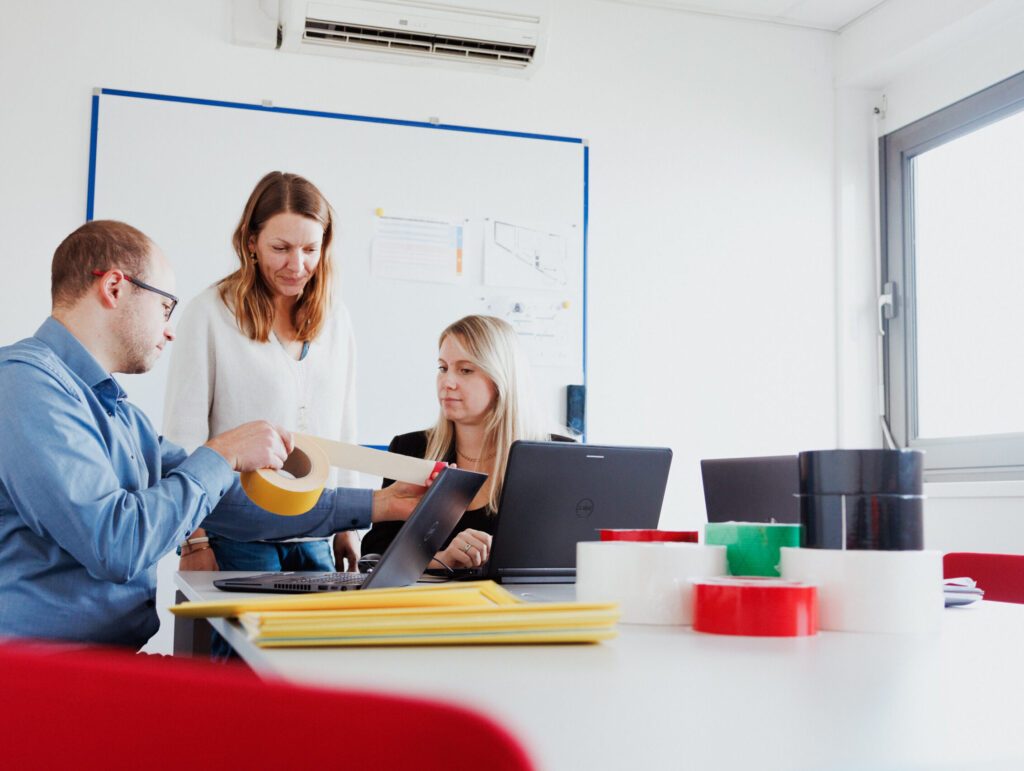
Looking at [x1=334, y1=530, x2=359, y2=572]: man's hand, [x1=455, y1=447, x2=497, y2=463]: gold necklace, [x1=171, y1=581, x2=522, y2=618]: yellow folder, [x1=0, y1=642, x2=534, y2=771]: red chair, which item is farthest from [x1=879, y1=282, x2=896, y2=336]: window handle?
[x1=0, y1=642, x2=534, y2=771]: red chair

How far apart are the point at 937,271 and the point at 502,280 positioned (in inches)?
64.0

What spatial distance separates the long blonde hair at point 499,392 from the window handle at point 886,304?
1.97 m

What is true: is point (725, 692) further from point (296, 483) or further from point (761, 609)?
point (296, 483)

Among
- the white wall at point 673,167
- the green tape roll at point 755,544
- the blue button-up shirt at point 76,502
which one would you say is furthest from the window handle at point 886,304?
the blue button-up shirt at point 76,502

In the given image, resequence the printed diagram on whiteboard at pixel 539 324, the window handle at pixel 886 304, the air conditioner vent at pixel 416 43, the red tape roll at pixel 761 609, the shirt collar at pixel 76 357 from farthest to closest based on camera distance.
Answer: the window handle at pixel 886 304 → the printed diagram on whiteboard at pixel 539 324 → the air conditioner vent at pixel 416 43 → the shirt collar at pixel 76 357 → the red tape roll at pixel 761 609

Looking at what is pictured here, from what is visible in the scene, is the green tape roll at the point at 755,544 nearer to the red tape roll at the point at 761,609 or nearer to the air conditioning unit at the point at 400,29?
the red tape roll at the point at 761,609

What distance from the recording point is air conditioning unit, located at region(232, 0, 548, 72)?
3.30 m

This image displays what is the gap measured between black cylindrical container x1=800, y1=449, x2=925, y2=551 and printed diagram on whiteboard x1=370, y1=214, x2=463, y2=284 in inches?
98.6

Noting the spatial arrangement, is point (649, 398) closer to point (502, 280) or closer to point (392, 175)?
point (502, 280)

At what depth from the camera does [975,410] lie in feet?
11.9

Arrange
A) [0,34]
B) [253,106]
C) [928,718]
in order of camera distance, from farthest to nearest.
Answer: [253,106] < [0,34] < [928,718]

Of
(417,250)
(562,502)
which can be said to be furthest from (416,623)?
(417,250)

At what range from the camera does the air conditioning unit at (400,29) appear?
130 inches

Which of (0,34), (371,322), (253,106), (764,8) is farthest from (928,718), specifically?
(764,8)
